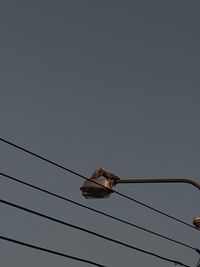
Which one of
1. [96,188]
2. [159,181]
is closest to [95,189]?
[96,188]

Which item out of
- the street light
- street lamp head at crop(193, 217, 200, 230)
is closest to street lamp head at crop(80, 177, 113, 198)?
the street light

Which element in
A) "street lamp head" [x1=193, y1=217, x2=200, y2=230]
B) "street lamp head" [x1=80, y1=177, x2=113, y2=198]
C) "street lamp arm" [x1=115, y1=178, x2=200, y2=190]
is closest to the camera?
"street lamp head" [x1=80, y1=177, x2=113, y2=198]

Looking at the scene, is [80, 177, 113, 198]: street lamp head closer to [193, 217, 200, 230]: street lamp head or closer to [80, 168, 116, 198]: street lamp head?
[80, 168, 116, 198]: street lamp head

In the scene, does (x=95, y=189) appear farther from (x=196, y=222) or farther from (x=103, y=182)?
(x=196, y=222)

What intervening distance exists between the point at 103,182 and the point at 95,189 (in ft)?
0.80

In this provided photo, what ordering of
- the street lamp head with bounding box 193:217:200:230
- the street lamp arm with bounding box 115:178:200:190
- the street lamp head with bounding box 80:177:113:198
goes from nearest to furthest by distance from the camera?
the street lamp head with bounding box 80:177:113:198 < the street lamp arm with bounding box 115:178:200:190 < the street lamp head with bounding box 193:217:200:230

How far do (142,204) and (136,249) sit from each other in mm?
818

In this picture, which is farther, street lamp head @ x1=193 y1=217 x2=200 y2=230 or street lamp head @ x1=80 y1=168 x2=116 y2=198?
street lamp head @ x1=193 y1=217 x2=200 y2=230

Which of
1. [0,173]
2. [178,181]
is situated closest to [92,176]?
[178,181]

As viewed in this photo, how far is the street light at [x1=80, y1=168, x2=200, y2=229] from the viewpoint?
12.3 meters

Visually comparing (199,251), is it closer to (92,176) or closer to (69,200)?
(92,176)

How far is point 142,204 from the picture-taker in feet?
36.8

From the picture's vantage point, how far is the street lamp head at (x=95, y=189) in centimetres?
1228

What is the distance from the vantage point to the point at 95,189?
40.2 ft
